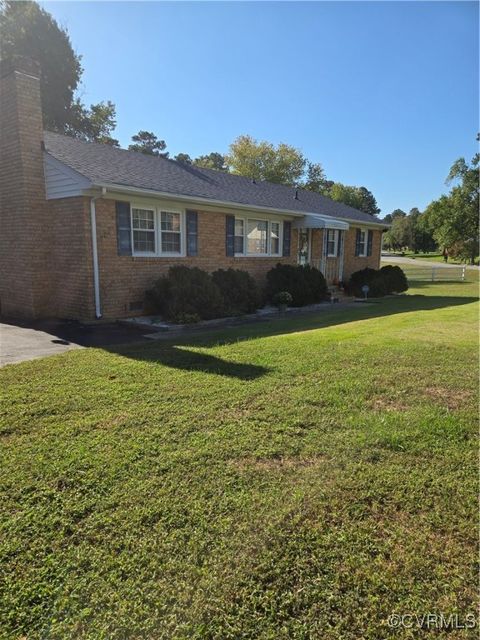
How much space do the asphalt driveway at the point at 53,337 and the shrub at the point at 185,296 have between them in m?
1.03

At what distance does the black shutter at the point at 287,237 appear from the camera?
51.2ft

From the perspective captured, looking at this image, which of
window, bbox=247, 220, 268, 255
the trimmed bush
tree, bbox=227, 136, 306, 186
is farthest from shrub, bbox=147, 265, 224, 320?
tree, bbox=227, 136, 306, 186

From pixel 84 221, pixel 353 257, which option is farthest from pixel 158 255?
pixel 353 257

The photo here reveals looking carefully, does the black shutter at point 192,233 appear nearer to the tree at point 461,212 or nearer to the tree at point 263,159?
the tree at point 263,159

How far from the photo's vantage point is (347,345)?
7.21 meters

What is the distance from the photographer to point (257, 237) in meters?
14.7

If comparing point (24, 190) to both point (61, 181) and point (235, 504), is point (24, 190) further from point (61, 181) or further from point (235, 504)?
point (235, 504)

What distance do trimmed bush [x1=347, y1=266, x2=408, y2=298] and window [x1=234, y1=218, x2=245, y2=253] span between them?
258 inches

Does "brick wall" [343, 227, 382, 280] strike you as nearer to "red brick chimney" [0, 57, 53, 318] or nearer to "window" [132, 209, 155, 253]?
"window" [132, 209, 155, 253]

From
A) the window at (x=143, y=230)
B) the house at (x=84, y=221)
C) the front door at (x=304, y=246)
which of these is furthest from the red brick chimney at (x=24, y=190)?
the front door at (x=304, y=246)

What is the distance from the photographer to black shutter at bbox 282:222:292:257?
1561 cm

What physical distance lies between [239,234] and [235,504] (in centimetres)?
1187

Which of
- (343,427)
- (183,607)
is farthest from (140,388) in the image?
(183,607)

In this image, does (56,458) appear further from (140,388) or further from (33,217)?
(33,217)
